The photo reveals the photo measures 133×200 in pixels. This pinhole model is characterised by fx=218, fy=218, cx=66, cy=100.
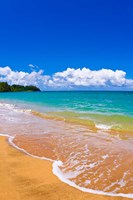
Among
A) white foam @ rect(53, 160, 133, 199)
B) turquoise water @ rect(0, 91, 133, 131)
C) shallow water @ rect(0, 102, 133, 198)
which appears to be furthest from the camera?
turquoise water @ rect(0, 91, 133, 131)

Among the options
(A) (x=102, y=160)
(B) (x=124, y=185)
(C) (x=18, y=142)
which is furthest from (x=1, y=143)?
(B) (x=124, y=185)

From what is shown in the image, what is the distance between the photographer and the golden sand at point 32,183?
16.1 ft

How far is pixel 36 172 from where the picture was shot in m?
6.28

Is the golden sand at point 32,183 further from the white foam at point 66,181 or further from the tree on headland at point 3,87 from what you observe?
the tree on headland at point 3,87

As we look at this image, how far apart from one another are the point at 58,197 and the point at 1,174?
1.96 meters

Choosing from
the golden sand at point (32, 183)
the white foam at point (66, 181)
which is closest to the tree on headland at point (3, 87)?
the golden sand at point (32, 183)

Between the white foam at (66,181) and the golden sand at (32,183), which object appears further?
the white foam at (66,181)

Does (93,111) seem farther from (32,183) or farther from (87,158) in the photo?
(32,183)

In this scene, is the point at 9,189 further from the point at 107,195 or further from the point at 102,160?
the point at 102,160

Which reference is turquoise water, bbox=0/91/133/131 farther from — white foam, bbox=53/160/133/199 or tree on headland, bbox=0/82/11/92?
tree on headland, bbox=0/82/11/92

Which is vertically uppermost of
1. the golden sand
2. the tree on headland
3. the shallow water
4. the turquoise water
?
the tree on headland

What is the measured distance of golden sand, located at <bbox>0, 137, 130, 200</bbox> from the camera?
491 centimetres

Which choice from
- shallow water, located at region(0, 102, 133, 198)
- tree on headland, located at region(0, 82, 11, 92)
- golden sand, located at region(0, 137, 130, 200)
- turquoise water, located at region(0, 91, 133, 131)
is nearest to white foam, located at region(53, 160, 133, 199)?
shallow water, located at region(0, 102, 133, 198)

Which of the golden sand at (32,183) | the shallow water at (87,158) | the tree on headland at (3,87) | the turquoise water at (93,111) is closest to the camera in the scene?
the golden sand at (32,183)
